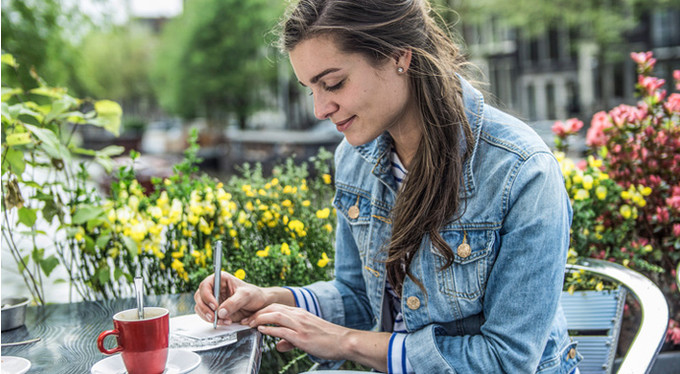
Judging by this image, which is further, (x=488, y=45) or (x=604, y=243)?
(x=488, y=45)

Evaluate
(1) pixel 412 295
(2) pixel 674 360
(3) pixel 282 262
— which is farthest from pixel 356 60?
(2) pixel 674 360

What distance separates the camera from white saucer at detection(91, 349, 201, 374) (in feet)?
3.82

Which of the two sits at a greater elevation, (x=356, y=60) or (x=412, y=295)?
(x=356, y=60)

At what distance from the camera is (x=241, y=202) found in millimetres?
2764

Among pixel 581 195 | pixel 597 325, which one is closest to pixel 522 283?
pixel 597 325

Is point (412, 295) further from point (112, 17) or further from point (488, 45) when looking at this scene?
point (488, 45)

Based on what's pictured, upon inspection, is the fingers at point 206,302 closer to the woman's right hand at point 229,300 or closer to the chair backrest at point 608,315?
the woman's right hand at point 229,300

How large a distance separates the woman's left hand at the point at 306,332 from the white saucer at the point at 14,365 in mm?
453

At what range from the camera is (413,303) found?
146cm

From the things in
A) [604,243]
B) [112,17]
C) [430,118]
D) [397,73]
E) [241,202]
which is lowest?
[604,243]

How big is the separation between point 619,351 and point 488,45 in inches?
1158

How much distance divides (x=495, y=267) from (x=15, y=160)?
156cm

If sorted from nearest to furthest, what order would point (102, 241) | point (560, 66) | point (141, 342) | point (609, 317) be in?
point (141, 342) < point (609, 317) < point (102, 241) < point (560, 66)

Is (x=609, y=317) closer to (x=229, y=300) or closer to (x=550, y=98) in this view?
(x=229, y=300)
